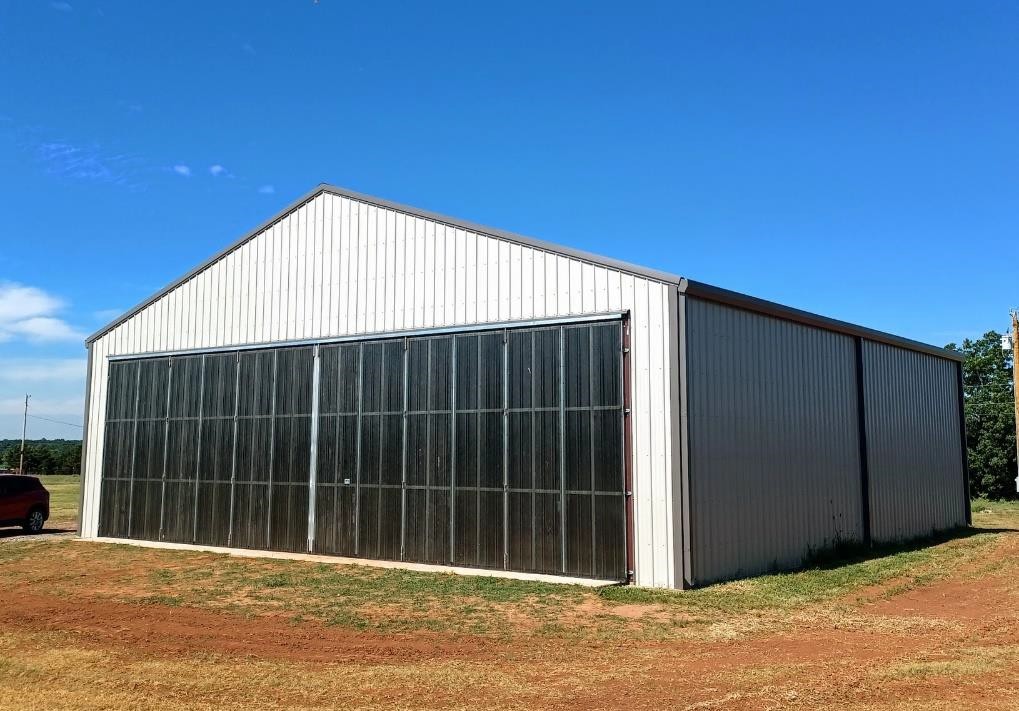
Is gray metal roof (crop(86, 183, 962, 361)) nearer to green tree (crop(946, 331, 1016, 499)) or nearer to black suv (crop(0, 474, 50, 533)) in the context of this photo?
black suv (crop(0, 474, 50, 533))

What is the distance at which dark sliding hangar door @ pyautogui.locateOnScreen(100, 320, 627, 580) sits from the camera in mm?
14641

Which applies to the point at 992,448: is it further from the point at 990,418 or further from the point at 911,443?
the point at 911,443

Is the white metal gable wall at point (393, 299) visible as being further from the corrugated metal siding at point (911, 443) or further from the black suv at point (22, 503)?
the corrugated metal siding at point (911, 443)

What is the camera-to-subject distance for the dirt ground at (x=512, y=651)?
24.5 ft

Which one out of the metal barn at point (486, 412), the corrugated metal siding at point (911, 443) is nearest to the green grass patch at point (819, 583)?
the metal barn at point (486, 412)

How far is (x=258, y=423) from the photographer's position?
1941 cm

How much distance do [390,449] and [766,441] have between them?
24.3 feet

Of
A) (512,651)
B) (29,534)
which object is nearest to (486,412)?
(512,651)

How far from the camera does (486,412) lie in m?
15.8

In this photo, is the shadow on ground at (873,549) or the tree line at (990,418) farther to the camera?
the tree line at (990,418)

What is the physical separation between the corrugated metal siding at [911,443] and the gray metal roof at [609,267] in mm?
688

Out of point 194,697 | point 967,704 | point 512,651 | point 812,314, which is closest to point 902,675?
point 967,704

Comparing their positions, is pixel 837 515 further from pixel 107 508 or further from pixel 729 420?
pixel 107 508

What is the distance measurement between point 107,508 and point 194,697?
648 inches
